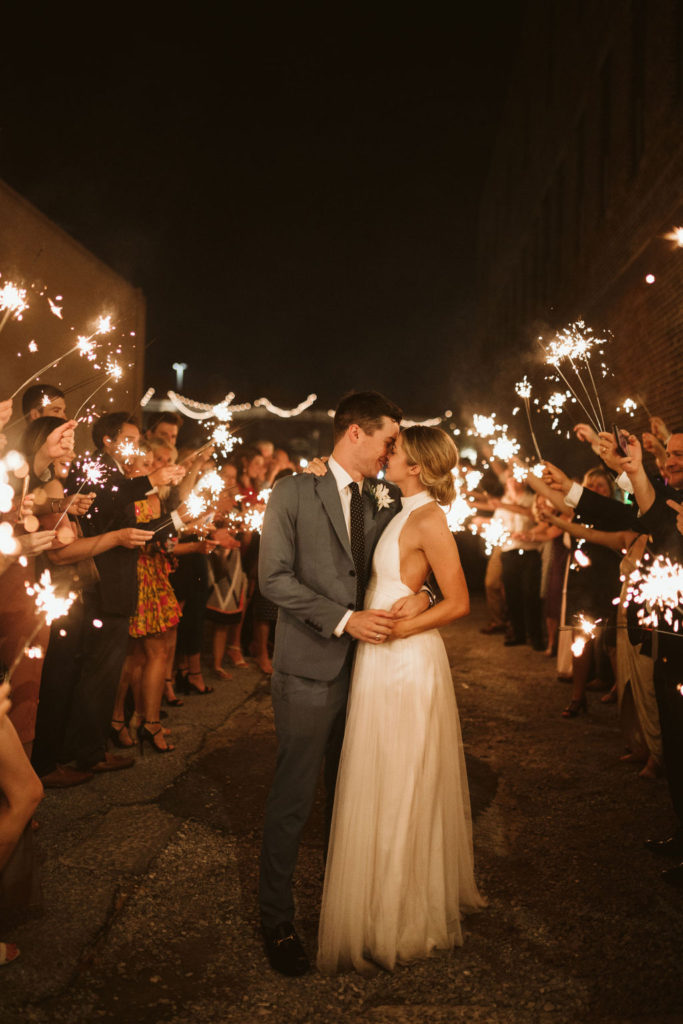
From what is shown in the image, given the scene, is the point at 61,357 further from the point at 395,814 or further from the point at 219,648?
the point at 219,648

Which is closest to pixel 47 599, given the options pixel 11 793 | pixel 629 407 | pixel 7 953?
pixel 11 793

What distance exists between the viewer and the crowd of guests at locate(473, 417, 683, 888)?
12.6ft

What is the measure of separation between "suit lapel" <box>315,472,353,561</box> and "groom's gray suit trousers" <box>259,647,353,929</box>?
60cm

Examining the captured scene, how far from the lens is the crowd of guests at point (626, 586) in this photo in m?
3.84

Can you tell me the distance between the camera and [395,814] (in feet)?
9.47

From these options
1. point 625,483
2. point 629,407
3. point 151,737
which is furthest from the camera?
point 629,407

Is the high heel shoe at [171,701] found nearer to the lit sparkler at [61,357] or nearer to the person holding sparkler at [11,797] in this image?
the lit sparkler at [61,357]

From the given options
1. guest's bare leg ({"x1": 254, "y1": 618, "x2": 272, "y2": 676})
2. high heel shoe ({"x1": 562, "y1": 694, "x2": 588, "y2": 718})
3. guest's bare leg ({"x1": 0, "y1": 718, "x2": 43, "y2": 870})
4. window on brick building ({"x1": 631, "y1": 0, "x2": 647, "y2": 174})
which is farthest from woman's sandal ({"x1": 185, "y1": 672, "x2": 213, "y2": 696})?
window on brick building ({"x1": 631, "y1": 0, "x2": 647, "y2": 174})

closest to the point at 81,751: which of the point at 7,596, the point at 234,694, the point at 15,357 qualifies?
the point at 7,596

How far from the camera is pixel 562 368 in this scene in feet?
56.5

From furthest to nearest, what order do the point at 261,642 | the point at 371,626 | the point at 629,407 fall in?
the point at 629,407 → the point at 261,642 → the point at 371,626

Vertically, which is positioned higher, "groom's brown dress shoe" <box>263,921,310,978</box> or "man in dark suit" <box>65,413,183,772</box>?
"man in dark suit" <box>65,413,183,772</box>

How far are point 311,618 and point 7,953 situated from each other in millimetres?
1736

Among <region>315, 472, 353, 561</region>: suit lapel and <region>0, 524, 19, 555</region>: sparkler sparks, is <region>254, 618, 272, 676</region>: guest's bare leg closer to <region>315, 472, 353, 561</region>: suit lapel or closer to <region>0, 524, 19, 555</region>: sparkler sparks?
<region>315, 472, 353, 561</region>: suit lapel
